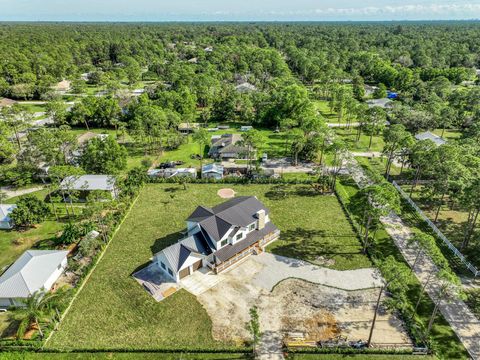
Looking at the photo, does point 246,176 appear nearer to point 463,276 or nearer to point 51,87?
point 463,276

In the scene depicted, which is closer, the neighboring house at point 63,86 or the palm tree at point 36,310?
the palm tree at point 36,310

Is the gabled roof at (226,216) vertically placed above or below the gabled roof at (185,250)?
above

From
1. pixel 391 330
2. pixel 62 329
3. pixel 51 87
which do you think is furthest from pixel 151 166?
pixel 51 87

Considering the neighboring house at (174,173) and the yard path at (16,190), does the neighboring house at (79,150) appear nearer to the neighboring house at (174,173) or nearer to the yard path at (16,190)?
the yard path at (16,190)

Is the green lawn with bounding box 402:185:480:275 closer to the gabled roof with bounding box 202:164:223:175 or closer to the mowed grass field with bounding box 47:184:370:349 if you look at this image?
the mowed grass field with bounding box 47:184:370:349

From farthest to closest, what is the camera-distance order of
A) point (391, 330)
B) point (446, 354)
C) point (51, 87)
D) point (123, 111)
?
point (51, 87) < point (123, 111) < point (391, 330) < point (446, 354)

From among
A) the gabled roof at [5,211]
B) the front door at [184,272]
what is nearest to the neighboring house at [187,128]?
the gabled roof at [5,211]
